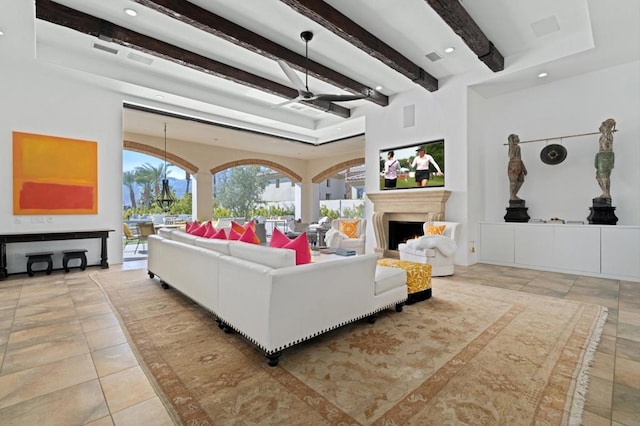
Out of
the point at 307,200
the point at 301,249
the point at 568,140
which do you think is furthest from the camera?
the point at 307,200

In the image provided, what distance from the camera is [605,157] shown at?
186 inches

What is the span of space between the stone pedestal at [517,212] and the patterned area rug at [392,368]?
104 inches

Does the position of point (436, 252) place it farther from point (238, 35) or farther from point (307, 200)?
point (307, 200)

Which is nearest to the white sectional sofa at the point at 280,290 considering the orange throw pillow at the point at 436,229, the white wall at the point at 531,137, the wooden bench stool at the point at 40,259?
the orange throw pillow at the point at 436,229

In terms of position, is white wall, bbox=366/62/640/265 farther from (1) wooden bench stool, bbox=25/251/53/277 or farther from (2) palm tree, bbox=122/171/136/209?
(2) palm tree, bbox=122/171/136/209

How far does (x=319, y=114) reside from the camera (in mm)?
8070

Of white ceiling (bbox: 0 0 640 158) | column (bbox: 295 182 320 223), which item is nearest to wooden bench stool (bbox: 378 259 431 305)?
white ceiling (bbox: 0 0 640 158)

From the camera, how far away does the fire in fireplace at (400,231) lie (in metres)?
6.65

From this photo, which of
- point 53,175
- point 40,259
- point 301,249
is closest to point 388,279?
point 301,249

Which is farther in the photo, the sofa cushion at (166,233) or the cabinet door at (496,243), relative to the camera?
the cabinet door at (496,243)

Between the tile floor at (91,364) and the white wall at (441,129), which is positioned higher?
the white wall at (441,129)

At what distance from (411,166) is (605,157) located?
2993 mm

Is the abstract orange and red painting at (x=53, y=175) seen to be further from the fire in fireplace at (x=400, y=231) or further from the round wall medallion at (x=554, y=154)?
the round wall medallion at (x=554, y=154)

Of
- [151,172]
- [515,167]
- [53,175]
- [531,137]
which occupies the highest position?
[151,172]
